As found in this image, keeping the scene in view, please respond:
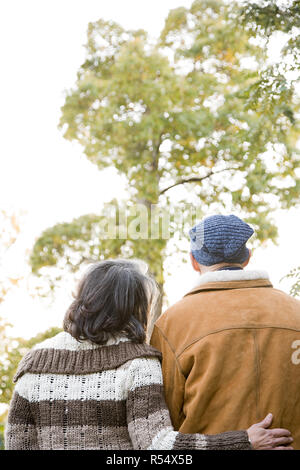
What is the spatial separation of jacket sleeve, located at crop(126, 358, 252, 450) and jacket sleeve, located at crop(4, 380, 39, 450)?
0.33 m

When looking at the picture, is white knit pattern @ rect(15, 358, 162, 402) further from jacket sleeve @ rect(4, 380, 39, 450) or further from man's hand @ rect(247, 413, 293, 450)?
man's hand @ rect(247, 413, 293, 450)

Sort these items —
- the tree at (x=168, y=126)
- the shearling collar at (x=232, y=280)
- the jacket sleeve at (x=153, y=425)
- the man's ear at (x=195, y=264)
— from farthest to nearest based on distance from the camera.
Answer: the tree at (x=168, y=126) → the man's ear at (x=195, y=264) → the shearling collar at (x=232, y=280) → the jacket sleeve at (x=153, y=425)

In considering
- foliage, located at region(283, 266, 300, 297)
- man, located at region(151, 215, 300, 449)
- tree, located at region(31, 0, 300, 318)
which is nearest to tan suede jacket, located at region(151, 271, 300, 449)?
man, located at region(151, 215, 300, 449)

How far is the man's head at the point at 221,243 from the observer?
74.4 inches

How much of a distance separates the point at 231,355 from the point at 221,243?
0.41 meters

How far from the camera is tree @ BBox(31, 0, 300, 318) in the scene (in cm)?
841

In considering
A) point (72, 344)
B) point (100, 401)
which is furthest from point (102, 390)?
point (72, 344)

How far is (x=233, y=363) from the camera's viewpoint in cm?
169

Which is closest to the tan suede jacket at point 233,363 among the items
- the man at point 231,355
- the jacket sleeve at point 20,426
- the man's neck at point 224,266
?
the man at point 231,355

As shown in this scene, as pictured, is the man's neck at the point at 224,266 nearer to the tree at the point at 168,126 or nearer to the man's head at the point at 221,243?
the man's head at the point at 221,243

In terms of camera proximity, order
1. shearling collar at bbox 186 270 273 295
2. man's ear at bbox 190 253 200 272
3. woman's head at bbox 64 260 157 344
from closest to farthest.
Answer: woman's head at bbox 64 260 157 344
shearling collar at bbox 186 270 273 295
man's ear at bbox 190 253 200 272

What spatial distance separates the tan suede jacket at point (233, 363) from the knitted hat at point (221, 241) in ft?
0.50

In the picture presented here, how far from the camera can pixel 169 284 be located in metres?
8.59

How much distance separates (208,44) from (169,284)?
427cm
